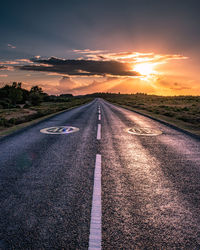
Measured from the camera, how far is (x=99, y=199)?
288cm

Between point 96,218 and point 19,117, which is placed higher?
point 19,117

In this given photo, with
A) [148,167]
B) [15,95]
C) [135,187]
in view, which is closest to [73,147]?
[148,167]

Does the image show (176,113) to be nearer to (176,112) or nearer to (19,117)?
(176,112)

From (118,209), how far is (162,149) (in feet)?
13.0

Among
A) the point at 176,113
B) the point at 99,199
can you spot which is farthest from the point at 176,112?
the point at 99,199

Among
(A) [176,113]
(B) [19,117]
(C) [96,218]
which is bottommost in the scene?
(C) [96,218]

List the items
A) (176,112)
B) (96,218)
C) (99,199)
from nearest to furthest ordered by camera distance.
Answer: (96,218) → (99,199) → (176,112)

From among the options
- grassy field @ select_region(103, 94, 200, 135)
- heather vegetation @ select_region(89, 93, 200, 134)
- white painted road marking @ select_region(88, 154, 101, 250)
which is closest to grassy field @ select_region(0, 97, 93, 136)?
white painted road marking @ select_region(88, 154, 101, 250)

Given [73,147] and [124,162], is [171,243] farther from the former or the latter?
[73,147]

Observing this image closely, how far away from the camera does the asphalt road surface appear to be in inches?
81.1

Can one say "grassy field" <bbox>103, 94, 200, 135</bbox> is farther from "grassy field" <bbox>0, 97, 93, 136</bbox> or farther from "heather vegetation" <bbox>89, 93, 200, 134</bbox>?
"grassy field" <bbox>0, 97, 93, 136</bbox>

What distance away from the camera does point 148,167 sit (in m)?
4.36

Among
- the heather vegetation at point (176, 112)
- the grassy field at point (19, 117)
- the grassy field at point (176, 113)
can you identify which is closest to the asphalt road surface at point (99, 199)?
the grassy field at point (19, 117)

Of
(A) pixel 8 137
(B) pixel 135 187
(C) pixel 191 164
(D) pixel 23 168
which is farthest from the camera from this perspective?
(A) pixel 8 137
